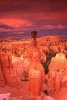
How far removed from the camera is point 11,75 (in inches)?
411

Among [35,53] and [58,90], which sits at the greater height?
[35,53]

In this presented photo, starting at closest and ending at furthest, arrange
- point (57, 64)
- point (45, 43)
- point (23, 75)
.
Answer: point (23, 75), point (57, 64), point (45, 43)

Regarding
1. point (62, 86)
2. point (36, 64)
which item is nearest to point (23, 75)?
point (62, 86)

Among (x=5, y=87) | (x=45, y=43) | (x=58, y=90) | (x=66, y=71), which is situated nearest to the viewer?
(x=5, y=87)

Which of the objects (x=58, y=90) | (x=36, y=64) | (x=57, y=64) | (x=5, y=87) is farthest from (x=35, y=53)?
(x=57, y=64)

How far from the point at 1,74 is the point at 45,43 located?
21306mm

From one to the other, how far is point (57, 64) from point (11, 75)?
6318 millimetres

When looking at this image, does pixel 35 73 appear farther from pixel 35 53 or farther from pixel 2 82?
pixel 2 82

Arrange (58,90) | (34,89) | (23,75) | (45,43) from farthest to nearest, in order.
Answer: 1. (45,43)
2. (23,75)
3. (58,90)
4. (34,89)

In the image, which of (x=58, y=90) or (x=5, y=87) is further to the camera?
(x=58, y=90)

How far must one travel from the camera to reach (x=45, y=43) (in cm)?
3134

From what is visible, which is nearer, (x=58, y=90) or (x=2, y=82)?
(x=2, y=82)

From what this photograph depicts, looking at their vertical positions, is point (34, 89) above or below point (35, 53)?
below

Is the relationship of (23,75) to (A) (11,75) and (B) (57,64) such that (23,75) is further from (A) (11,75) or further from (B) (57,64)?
(A) (11,75)
